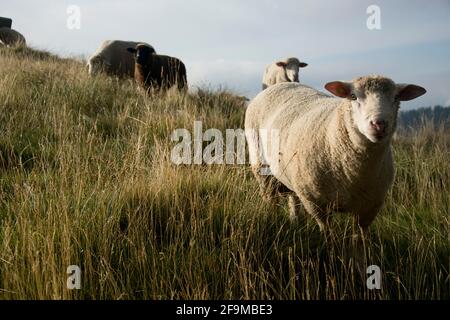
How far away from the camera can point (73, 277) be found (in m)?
2.32

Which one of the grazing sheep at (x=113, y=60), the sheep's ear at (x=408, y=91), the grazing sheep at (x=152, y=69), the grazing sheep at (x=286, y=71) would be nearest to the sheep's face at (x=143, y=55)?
the grazing sheep at (x=152, y=69)

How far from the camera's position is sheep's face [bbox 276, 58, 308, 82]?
35.7 feet

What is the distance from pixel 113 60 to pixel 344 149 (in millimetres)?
11087

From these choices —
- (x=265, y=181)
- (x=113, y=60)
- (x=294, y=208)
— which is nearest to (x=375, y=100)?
(x=294, y=208)

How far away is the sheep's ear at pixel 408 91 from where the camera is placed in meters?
2.97

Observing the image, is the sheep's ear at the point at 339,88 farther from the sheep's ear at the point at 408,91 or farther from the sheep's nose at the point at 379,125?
the sheep's nose at the point at 379,125

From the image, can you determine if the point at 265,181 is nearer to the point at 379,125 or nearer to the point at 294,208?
the point at 294,208

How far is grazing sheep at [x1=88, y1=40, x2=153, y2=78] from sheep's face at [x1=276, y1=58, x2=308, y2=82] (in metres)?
4.32

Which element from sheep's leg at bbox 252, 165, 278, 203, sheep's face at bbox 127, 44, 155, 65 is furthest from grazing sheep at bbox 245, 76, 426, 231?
sheep's face at bbox 127, 44, 155, 65

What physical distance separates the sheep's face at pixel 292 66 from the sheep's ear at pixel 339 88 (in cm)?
795

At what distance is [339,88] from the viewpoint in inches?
119
